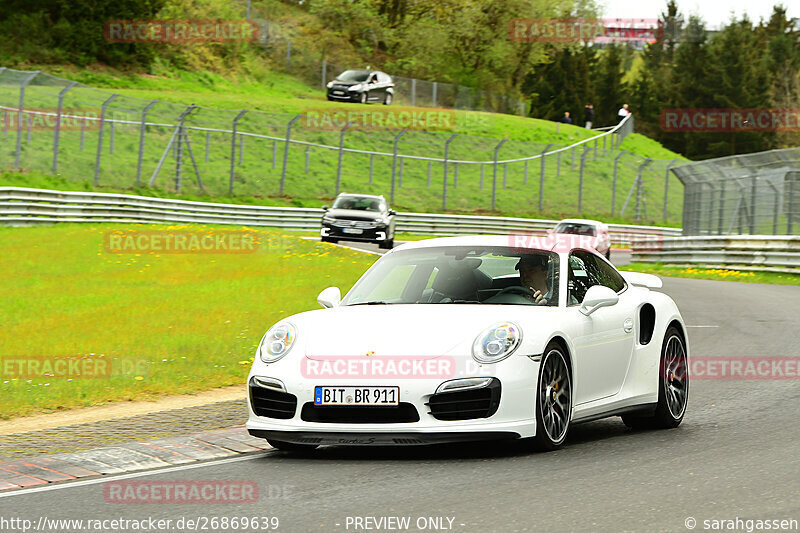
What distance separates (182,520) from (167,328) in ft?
33.2

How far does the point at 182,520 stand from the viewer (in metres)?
6.12

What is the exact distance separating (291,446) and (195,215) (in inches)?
1247

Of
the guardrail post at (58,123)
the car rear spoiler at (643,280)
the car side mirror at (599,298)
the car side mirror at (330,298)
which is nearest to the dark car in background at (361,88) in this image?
the guardrail post at (58,123)

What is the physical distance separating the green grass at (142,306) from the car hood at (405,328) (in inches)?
140

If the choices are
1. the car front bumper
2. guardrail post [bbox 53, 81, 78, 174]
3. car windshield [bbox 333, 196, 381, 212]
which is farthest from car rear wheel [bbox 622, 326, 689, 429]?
guardrail post [bbox 53, 81, 78, 174]

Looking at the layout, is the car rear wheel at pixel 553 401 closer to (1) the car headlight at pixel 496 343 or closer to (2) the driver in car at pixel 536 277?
(1) the car headlight at pixel 496 343

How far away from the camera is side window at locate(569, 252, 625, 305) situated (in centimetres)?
881

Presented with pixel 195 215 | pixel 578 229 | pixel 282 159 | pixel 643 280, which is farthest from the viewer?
pixel 282 159

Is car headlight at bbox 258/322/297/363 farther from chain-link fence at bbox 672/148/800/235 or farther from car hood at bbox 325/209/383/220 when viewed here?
car hood at bbox 325/209/383/220

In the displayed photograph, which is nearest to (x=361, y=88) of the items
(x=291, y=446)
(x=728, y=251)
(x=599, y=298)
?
(x=728, y=251)

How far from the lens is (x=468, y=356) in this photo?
761cm

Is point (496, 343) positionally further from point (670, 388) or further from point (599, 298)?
point (670, 388)

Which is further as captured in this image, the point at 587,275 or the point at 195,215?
the point at 195,215

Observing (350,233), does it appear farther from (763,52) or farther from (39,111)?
(763,52)
